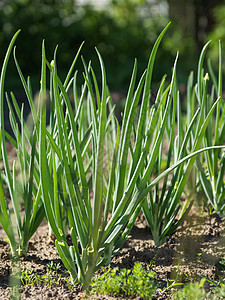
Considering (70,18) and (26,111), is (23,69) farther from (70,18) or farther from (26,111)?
(26,111)

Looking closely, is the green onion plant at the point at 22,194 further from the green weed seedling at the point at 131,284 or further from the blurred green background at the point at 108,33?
the blurred green background at the point at 108,33

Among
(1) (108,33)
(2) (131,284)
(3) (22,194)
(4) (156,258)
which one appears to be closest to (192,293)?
(2) (131,284)

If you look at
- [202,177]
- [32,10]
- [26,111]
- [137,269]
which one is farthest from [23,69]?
[137,269]

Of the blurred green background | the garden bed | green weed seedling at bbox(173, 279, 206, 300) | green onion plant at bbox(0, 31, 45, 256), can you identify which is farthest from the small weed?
the blurred green background

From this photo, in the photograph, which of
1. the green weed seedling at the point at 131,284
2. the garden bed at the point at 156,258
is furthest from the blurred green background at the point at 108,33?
the green weed seedling at the point at 131,284

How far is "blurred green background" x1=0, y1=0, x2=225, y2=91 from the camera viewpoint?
20.3ft

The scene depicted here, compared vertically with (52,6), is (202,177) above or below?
below

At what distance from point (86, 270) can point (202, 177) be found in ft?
2.33

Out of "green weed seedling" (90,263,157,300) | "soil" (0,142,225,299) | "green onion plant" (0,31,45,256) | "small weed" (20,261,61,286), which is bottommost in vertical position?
"soil" (0,142,225,299)

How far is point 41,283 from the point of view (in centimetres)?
146

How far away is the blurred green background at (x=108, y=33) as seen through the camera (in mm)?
6195

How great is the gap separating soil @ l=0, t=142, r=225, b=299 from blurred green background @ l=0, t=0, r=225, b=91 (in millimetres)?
4058

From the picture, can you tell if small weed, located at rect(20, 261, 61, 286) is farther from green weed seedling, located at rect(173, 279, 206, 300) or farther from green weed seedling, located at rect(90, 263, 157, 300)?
green weed seedling, located at rect(173, 279, 206, 300)

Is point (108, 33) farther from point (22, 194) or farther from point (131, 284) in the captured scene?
point (131, 284)
